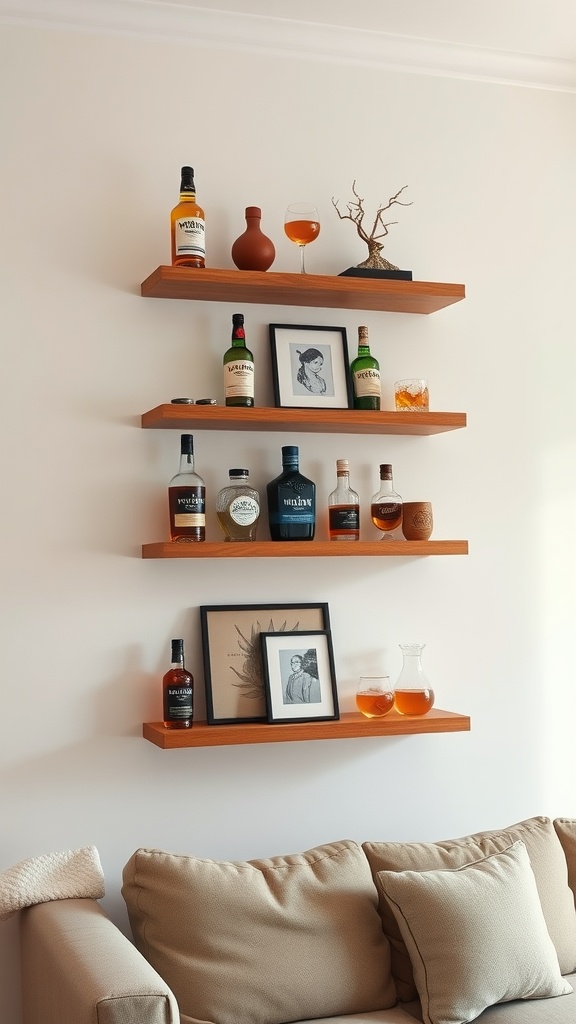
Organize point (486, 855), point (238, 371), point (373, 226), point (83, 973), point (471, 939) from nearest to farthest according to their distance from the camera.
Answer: point (83, 973) → point (471, 939) → point (486, 855) → point (238, 371) → point (373, 226)

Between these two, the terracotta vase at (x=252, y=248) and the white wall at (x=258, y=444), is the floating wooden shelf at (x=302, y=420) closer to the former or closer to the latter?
the white wall at (x=258, y=444)

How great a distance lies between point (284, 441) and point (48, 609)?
0.78m

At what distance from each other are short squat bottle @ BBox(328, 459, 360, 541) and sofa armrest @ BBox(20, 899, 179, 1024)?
43.3 inches

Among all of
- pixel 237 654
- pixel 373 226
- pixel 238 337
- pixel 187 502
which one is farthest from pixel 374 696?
pixel 373 226

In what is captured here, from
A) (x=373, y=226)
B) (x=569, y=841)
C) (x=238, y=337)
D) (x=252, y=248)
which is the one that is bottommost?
(x=569, y=841)

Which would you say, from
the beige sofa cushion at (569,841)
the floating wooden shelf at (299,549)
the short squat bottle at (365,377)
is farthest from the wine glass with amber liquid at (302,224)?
the beige sofa cushion at (569,841)

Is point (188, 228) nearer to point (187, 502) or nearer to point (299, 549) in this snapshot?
point (187, 502)

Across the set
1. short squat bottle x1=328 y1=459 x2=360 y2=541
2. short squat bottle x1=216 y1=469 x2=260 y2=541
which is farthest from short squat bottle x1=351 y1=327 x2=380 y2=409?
short squat bottle x1=216 y1=469 x2=260 y2=541

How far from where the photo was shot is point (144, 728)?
2.60 m

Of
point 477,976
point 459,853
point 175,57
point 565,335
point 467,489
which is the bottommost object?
point 477,976

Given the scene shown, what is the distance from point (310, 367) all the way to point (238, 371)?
10.0 inches

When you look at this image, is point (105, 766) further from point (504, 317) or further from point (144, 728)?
point (504, 317)

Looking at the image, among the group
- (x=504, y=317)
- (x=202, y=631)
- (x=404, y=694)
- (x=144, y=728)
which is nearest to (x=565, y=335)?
(x=504, y=317)

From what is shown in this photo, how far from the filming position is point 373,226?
294 cm
